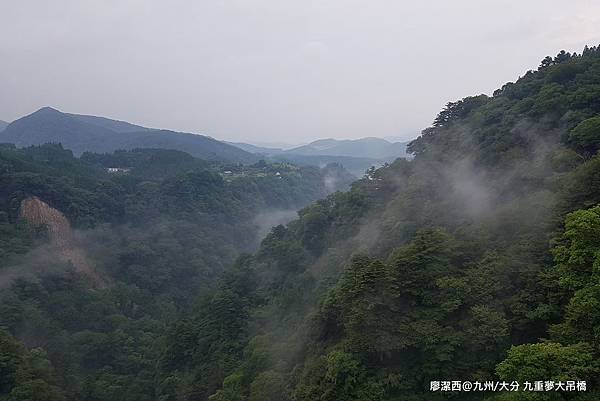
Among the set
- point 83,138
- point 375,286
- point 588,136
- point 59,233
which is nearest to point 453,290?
point 375,286

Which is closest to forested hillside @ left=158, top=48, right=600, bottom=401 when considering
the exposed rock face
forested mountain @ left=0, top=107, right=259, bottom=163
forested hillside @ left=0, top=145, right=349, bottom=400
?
forested hillside @ left=0, top=145, right=349, bottom=400

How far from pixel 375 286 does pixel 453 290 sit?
2357mm

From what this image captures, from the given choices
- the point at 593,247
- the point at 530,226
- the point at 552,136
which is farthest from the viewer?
the point at 552,136

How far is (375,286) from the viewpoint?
46.4 ft

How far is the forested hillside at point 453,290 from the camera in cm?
1148

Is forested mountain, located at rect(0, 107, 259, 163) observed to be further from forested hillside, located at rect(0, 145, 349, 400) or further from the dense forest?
the dense forest

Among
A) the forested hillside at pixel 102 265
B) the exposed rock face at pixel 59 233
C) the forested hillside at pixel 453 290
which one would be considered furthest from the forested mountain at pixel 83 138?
the forested hillside at pixel 453 290

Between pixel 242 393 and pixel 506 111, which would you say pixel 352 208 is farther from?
pixel 242 393

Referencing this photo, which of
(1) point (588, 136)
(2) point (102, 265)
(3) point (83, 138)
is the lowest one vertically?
(2) point (102, 265)

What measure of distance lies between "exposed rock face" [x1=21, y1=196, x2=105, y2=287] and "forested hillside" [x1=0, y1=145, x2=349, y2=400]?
0.46 ft

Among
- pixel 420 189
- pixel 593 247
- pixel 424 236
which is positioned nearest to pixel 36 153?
pixel 420 189

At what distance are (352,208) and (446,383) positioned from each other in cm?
2039

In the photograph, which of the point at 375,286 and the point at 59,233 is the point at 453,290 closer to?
the point at 375,286

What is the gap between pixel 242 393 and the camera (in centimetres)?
1798
